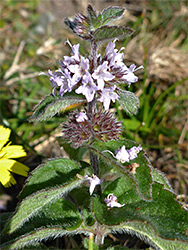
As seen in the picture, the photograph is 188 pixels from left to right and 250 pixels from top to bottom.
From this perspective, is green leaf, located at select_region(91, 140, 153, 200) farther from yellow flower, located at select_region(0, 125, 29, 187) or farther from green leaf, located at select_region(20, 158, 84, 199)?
yellow flower, located at select_region(0, 125, 29, 187)

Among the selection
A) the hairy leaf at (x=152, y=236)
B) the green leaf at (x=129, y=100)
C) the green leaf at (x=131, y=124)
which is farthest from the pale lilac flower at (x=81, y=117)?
the green leaf at (x=131, y=124)

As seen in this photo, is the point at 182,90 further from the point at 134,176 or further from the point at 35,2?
the point at 35,2

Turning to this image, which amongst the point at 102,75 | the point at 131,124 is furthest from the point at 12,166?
the point at 131,124

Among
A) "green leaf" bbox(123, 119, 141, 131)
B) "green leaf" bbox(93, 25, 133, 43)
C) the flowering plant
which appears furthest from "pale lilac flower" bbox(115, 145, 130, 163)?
"green leaf" bbox(123, 119, 141, 131)

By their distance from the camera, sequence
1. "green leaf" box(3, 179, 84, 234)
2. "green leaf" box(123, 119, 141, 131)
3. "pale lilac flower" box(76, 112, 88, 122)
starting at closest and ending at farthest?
"green leaf" box(3, 179, 84, 234), "pale lilac flower" box(76, 112, 88, 122), "green leaf" box(123, 119, 141, 131)

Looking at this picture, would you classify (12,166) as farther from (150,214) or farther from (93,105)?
(150,214)
